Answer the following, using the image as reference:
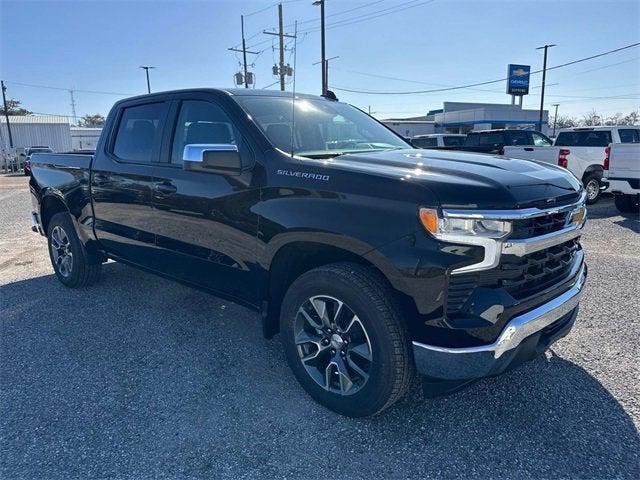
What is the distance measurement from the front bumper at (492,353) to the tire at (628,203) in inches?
360

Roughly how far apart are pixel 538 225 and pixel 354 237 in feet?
3.10

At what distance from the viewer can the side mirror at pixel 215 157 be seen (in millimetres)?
2959

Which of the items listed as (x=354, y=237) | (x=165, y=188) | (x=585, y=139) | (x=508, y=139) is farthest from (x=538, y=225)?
(x=508, y=139)

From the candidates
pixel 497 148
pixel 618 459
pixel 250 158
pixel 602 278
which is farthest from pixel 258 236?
pixel 497 148

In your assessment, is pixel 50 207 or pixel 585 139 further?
pixel 585 139

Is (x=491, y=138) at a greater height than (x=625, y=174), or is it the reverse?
(x=491, y=138)

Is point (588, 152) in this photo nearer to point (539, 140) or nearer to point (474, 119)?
point (539, 140)

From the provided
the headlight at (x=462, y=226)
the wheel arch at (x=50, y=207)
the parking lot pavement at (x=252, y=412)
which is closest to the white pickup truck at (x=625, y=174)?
the parking lot pavement at (x=252, y=412)

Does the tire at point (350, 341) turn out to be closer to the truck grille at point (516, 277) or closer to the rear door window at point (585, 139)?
the truck grille at point (516, 277)

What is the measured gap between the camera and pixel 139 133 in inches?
165

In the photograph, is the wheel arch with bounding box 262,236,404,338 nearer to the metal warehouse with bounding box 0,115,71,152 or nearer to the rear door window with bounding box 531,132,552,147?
the rear door window with bounding box 531,132,552,147

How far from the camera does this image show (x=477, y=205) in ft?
7.38

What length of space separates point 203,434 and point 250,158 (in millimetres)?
1683

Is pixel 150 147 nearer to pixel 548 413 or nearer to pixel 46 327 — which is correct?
pixel 46 327
